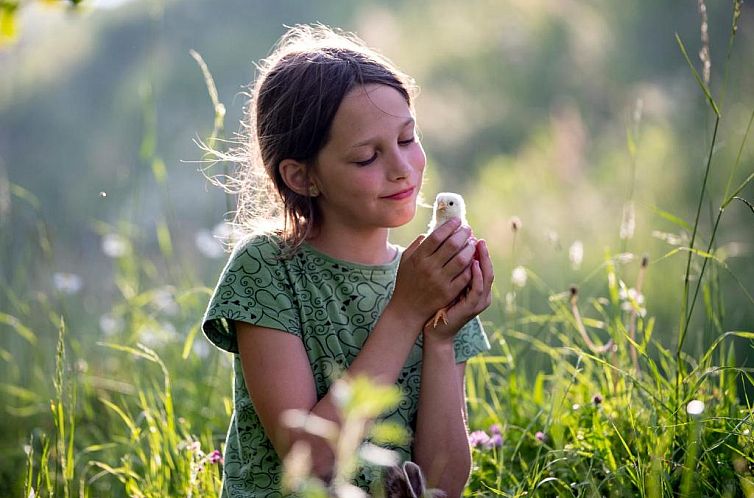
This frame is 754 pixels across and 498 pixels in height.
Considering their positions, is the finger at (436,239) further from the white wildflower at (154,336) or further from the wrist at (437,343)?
the white wildflower at (154,336)

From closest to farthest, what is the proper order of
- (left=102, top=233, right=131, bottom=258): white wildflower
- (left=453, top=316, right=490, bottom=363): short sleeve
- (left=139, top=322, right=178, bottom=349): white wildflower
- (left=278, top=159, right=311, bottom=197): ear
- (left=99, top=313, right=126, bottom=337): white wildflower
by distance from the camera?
(left=278, top=159, right=311, bottom=197): ear → (left=453, top=316, right=490, bottom=363): short sleeve → (left=139, top=322, right=178, bottom=349): white wildflower → (left=102, top=233, right=131, bottom=258): white wildflower → (left=99, top=313, right=126, bottom=337): white wildflower

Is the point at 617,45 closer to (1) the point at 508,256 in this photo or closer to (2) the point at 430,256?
(1) the point at 508,256

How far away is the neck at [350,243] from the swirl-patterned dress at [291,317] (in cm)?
2

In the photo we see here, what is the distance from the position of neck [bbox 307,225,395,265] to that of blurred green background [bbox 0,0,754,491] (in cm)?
146

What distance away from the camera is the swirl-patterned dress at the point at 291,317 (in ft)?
6.73

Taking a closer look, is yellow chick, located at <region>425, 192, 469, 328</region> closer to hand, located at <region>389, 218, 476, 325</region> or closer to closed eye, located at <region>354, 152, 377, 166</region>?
hand, located at <region>389, 218, 476, 325</region>

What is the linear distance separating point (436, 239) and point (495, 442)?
24.7 inches

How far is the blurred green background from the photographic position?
14.4 feet

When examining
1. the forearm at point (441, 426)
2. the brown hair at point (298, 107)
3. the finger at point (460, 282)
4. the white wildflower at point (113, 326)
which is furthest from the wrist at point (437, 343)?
the white wildflower at point (113, 326)

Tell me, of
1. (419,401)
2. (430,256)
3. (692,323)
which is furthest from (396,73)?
(692,323)

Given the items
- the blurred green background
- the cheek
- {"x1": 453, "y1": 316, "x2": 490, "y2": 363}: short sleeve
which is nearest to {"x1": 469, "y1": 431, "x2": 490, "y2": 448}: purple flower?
{"x1": 453, "y1": 316, "x2": 490, "y2": 363}: short sleeve

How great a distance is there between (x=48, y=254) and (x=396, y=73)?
5.04ft

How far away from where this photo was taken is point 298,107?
83.5 inches

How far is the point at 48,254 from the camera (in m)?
3.15
